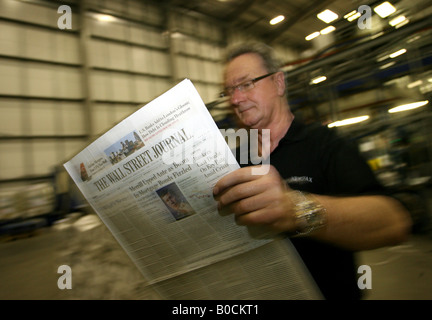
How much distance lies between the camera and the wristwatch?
0.41 metres

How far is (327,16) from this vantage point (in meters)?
1.48

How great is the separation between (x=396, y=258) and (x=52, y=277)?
8.38 ft

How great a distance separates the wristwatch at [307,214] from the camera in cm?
41

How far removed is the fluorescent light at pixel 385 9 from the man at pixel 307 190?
1277mm

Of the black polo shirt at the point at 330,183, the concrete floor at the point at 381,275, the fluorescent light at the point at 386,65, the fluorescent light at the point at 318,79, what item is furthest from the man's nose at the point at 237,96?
the fluorescent light at the point at 386,65

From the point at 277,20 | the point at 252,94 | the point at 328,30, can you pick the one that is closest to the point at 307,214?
the point at 252,94

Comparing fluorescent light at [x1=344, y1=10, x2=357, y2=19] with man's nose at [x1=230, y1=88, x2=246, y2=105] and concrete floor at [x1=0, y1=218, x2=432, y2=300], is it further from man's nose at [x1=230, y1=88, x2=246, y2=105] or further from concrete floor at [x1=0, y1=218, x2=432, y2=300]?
concrete floor at [x1=0, y1=218, x2=432, y2=300]

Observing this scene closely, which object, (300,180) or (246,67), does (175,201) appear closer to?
(300,180)

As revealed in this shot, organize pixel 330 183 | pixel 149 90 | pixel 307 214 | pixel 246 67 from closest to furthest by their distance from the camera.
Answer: pixel 307 214 → pixel 330 183 → pixel 246 67 → pixel 149 90

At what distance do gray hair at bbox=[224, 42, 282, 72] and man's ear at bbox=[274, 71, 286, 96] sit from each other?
15 mm

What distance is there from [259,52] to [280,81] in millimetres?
110

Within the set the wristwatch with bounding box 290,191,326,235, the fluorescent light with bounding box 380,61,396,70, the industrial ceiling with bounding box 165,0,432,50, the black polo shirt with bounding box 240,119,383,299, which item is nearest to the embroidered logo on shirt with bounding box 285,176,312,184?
the black polo shirt with bounding box 240,119,383,299

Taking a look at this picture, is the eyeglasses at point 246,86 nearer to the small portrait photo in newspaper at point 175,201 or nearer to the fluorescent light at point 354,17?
the small portrait photo in newspaper at point 175,201
